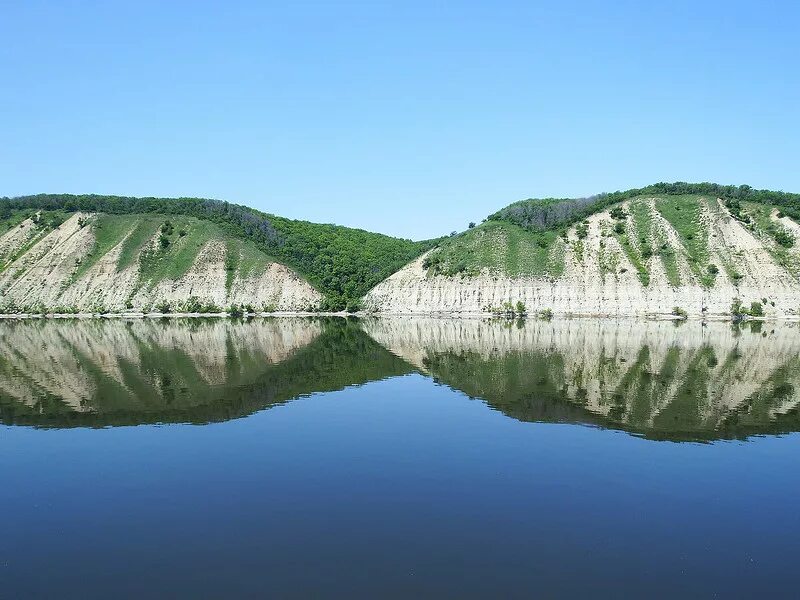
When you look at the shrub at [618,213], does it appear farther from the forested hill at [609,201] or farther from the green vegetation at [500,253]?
the green vegetation at [500,253]

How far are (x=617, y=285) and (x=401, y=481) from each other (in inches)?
4387

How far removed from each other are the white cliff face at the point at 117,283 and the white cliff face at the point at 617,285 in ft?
78.0

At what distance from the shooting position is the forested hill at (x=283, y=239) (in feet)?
518

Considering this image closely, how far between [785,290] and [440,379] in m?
101

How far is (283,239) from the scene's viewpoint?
175750 millimetres

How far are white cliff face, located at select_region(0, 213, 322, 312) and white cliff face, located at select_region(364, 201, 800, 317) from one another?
23785mm

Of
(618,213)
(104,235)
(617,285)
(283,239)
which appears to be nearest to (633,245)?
(618,213)

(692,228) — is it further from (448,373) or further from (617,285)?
(448,373)

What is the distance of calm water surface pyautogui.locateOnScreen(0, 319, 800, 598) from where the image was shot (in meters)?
16.8

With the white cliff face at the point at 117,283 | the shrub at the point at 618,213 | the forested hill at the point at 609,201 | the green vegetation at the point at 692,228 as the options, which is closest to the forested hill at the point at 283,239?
the white cliff face at the point at 117,283

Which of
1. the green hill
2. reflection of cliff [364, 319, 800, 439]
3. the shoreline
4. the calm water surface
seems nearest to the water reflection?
reflection of cliff [364, 319, 800, 439]

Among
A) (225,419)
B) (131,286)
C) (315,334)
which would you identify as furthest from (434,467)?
(131,286)

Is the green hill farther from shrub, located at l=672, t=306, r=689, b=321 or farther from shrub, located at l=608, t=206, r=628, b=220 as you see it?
shrub, located at l=672, t=306, r=689, b=321

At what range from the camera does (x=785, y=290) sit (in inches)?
4678
